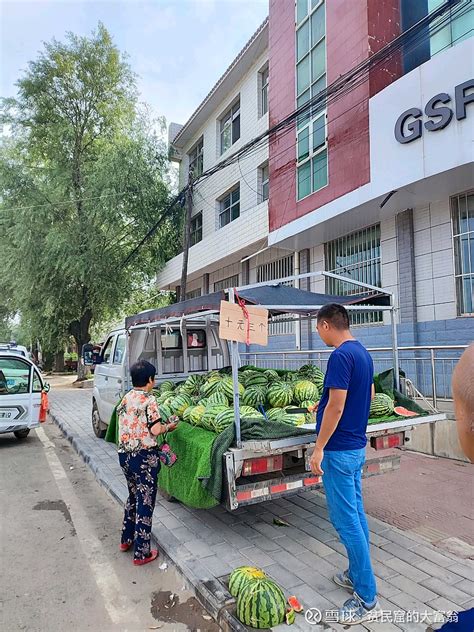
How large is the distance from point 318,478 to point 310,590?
3.28 feet

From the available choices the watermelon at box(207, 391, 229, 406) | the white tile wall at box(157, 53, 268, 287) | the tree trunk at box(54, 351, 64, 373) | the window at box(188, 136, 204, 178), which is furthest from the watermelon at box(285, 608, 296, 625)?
the tree trunk at box(54, 351, 64, 373)

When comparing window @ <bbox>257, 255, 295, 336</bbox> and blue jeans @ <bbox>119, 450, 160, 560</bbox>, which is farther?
window @ <bbox>257, 255, 295, 336</bbox>

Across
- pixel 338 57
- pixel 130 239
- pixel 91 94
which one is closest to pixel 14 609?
pixel 338 57

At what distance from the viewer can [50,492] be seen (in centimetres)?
573

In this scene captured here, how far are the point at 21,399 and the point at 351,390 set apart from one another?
727 cm

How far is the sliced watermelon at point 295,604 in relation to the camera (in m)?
2.85

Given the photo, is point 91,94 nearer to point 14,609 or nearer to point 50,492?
point 50,492

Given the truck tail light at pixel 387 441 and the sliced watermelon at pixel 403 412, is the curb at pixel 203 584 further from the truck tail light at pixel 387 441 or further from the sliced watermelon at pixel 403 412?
the sliced watermelon at pixel 403 412

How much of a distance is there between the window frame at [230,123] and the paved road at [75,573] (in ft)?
48.0

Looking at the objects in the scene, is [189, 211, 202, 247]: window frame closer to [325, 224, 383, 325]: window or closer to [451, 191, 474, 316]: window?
[325, 224, 383, 325]: window

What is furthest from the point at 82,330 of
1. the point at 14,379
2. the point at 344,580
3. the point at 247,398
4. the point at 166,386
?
the point at 344,580

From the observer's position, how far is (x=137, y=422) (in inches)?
147

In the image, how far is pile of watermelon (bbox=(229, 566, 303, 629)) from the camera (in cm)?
272

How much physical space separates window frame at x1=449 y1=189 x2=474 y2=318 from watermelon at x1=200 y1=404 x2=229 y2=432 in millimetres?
5831
